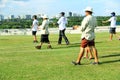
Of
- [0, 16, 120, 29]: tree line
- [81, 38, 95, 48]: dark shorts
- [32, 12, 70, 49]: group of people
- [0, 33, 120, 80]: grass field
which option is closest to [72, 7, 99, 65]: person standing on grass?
[81, 38, 95, 48]: dark shorts

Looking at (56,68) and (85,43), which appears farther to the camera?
(85,43)

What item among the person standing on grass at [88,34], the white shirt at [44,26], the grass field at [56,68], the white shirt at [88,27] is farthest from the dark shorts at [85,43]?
the white shirt at [44,26]

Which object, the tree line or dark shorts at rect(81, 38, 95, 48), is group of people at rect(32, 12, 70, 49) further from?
the tree line

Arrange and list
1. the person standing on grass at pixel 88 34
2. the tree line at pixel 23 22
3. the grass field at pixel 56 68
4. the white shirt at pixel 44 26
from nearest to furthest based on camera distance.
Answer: the grass field at pixel 56 68 → the person standing on grass at pixel 88 34 → the white shirt at pixel 44 26 → the tree line at pixel 23 22

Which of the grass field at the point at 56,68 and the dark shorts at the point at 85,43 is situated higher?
the dark shorts at the point at 85,43

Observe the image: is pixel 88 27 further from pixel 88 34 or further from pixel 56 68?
pixel 56 68

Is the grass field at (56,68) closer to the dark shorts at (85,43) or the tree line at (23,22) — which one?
the dark shorts at (85,43)

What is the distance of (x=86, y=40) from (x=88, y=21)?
65cm

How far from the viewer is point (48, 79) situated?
10805mm

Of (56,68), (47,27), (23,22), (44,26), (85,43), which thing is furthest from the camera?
(23,22)

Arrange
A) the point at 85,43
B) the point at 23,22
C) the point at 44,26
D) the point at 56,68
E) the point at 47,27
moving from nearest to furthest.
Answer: the point at 56,68 < the point at 85,43 < the point at 44,26 < the point at 47,27 < the point at 23,22

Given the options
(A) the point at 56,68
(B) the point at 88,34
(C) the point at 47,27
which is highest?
(B) the point at 88,34

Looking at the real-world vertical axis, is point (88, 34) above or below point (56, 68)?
above

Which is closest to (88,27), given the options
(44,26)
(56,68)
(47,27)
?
(56,68)
